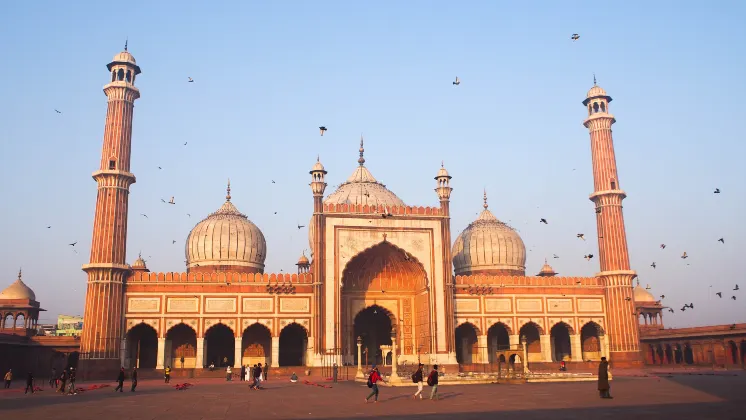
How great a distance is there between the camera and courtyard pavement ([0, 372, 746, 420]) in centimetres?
1443

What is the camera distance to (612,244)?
138ft

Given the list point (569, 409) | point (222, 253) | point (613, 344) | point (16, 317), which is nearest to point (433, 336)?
point (613, 344)

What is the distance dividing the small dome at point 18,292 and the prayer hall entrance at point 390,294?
23056 mm

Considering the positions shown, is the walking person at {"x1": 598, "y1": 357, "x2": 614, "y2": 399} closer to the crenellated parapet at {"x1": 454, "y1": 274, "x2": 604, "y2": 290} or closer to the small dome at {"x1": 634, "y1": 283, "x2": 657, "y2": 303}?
the crenellated parapet at {"x1": 454, "y1": 274, "x2": 604, "y2": 290}

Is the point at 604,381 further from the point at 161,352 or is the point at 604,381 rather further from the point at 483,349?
the point at 161,352

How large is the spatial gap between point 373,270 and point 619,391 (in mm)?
22525

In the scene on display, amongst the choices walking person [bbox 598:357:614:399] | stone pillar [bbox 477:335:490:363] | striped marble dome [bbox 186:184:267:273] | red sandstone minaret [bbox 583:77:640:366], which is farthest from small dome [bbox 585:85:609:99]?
walking person [bbox 598:357:614:399]

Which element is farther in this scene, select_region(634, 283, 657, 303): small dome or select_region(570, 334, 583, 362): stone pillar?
select_region(634, 283, 657, 303): small dome

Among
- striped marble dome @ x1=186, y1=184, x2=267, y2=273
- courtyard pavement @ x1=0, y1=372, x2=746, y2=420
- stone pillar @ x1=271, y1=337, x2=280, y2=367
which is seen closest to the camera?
courtyard pavement @ x1=0, y1=372, x2=746, y2=420

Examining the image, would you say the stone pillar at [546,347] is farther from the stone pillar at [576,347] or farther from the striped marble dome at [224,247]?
the striped marble dome at [224,247]

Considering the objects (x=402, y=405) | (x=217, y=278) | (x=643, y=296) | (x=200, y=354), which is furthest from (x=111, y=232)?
(x=643, y=296)

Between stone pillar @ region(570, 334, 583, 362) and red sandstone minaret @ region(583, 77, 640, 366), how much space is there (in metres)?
1.77

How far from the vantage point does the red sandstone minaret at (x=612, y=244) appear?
41.0 meters

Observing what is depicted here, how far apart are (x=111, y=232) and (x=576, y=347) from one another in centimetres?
2808
